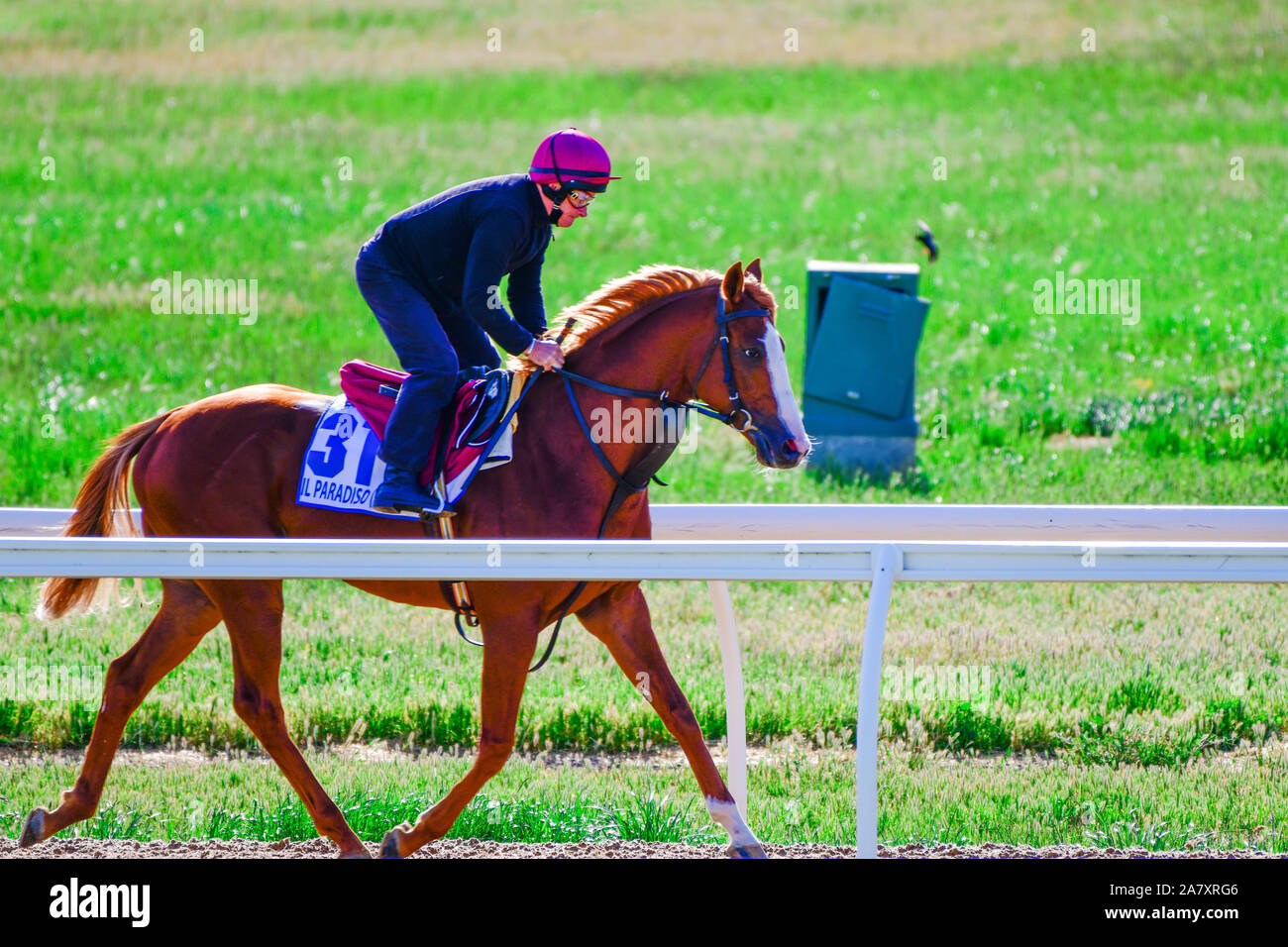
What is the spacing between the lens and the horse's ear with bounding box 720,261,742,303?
4.55m

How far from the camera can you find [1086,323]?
13430mm

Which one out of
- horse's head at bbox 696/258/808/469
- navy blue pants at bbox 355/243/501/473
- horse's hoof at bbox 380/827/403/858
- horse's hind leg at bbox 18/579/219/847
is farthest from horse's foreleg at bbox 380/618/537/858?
horse's hind leg at bbox 18/579/219/847

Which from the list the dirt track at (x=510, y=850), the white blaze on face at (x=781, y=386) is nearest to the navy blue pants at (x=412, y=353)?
the white blaze on face at (x=781, y=386)

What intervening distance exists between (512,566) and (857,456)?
22.3 ft

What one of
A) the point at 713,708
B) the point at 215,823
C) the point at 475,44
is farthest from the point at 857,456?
the point at 475,44

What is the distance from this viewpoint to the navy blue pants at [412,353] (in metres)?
4.65

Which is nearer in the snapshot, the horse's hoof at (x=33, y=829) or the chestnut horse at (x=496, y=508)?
the chestnut horse at (x=496, y=508)

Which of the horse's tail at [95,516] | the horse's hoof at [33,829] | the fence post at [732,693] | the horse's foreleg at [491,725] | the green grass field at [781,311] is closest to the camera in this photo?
the horse's foreleg at [491,725]

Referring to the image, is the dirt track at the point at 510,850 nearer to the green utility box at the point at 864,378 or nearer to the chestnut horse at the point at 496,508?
the chestnut horse at the point at 496,508

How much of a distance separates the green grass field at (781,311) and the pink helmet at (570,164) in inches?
85.9

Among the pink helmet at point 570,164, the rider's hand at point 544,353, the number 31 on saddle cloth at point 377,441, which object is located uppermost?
the pink helmet at point 570,164

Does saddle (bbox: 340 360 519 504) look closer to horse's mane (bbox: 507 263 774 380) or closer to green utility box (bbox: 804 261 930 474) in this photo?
horse's mane (bbox: 507 263 774 380)

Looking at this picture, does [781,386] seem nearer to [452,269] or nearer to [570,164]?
[570,164]

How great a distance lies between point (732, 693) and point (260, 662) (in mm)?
1617
